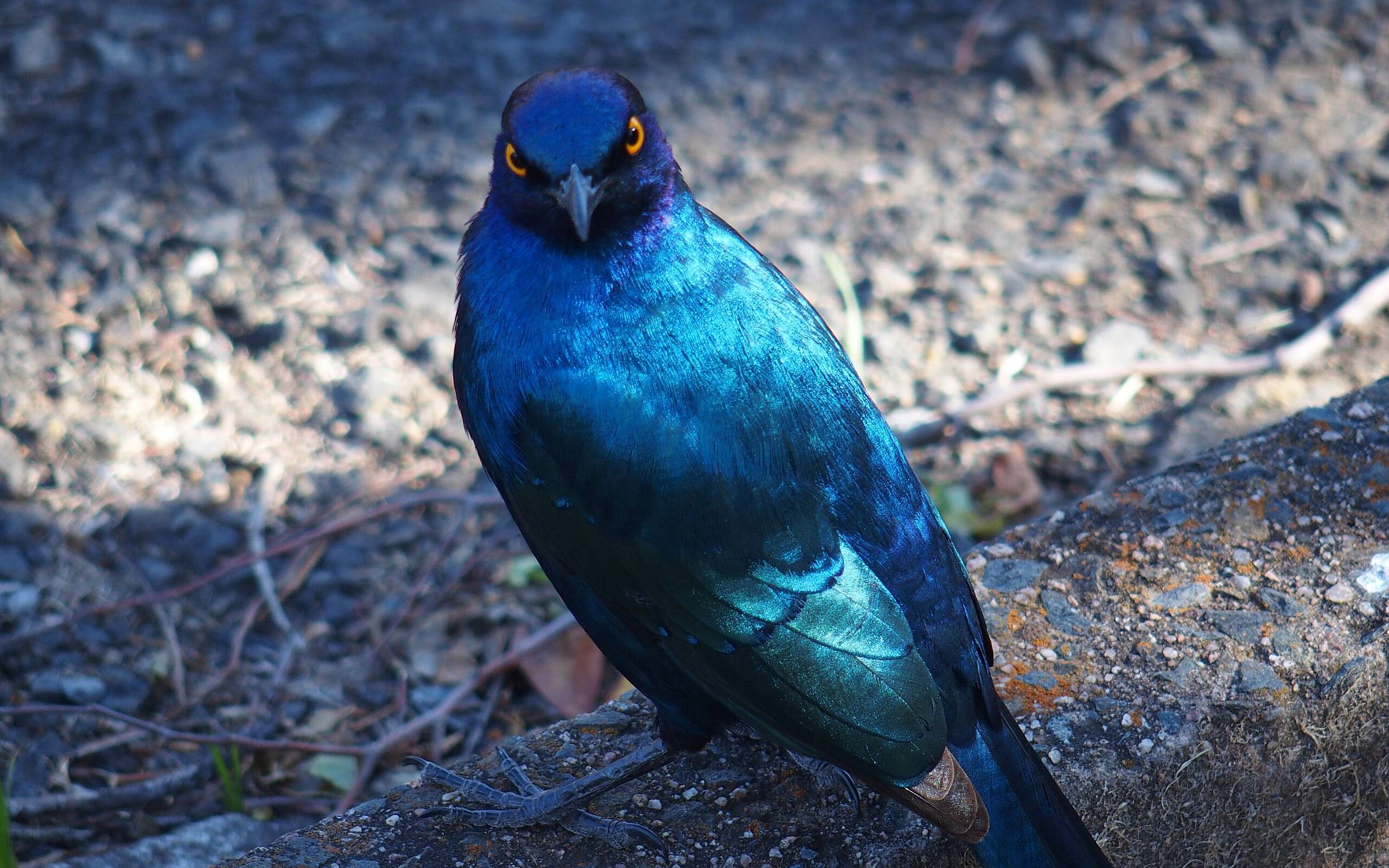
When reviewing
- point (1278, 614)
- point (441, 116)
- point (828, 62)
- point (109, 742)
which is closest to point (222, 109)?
point (441, 116)

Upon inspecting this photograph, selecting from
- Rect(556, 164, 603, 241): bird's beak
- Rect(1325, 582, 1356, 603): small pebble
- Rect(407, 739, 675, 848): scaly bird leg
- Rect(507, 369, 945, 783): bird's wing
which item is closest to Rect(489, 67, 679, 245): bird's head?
Rect(556, 164, 603, 241): bird's beak

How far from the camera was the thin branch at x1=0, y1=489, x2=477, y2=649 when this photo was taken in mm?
2854

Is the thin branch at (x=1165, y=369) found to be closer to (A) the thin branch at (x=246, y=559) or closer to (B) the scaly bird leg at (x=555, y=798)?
(A) the thin branch at (x=246, y=559)

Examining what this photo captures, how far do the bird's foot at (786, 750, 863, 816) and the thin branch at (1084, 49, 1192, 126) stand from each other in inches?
124

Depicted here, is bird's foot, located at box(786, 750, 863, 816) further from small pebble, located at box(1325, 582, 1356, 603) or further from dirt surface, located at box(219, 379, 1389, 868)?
small pebble, located at box(1325, 582, 1356, 603)

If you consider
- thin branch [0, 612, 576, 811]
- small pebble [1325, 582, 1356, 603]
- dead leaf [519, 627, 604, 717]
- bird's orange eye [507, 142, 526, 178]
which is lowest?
dead leaf [519, 627, 604, 717]

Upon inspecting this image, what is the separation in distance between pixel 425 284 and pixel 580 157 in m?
1.99

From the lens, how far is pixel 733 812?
2084 mm

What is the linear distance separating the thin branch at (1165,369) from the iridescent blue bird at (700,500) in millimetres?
1283

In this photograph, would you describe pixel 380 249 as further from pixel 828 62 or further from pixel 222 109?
pixel 828 62

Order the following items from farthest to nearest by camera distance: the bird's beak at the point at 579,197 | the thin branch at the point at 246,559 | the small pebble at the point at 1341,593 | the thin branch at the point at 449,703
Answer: the thin branch at the point at 246,559
the thin branch at the point at 449,703
the small pebble at the point at 1341,593
the bird's beak at the point at 579,197

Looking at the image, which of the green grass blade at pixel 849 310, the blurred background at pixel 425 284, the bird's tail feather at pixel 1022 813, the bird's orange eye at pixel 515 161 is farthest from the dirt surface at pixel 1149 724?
the green grass blade at pixel 849 310

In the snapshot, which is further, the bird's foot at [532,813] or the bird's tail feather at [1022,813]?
the bird's foot at [532,813]

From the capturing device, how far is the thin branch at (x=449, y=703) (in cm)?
266
